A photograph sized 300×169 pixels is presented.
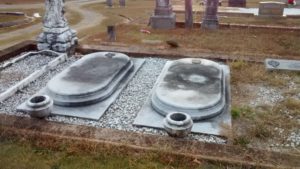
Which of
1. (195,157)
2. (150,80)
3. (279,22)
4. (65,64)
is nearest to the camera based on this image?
(195,157)

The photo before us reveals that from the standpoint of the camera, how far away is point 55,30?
9906mm

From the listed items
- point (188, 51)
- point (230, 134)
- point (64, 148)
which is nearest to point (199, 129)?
point (230, 134)

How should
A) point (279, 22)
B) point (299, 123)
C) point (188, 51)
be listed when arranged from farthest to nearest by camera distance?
point (279, 22), point (188, 51), point (299, 123)

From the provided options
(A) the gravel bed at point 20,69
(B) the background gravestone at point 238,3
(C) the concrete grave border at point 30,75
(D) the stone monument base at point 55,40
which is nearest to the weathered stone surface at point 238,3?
(B) the background gravestone at point 238,3

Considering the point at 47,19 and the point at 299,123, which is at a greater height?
the point at 47,19

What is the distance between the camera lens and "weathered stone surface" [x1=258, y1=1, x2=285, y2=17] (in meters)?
18.3

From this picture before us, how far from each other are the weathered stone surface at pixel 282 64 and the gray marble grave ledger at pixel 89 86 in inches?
156

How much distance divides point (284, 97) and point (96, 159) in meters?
4.95

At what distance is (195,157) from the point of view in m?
4.88

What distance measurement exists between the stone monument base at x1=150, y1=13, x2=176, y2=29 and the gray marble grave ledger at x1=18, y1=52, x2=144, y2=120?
638 centimetres

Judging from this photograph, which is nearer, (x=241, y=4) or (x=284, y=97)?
(x=284, y=97)

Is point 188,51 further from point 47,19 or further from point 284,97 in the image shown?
point 47,19

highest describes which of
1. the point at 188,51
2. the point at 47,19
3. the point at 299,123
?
the point at 47,19

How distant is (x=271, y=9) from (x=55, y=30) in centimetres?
1390
